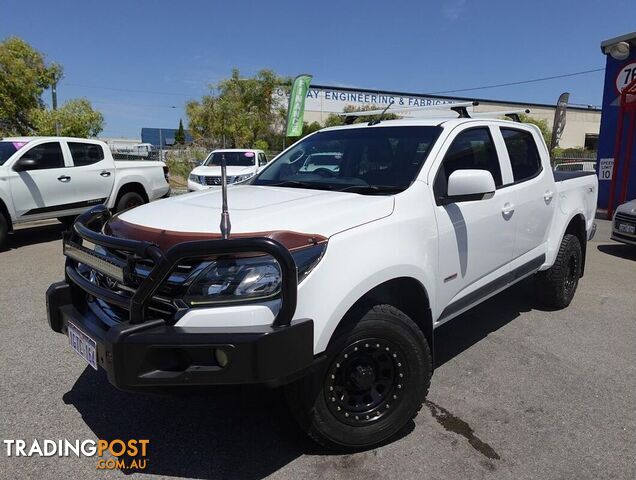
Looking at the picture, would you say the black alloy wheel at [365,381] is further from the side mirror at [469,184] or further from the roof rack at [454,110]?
the roof rack at [454,110]

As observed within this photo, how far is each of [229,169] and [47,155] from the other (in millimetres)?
5367

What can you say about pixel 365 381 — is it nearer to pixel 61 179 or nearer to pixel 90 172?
pixel 61 179

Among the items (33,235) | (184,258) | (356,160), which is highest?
(356,160)

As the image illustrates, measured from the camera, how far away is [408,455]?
258 cm

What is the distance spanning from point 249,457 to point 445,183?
203cm

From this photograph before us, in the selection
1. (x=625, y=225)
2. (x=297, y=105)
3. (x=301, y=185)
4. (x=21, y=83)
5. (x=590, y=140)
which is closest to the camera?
(x=301, y=185)

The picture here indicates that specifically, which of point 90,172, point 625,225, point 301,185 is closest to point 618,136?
point 625,225

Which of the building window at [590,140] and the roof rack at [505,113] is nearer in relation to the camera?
the roof rack at [505,113]

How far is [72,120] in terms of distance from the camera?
74.5 feet

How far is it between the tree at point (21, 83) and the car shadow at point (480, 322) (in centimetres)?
2163

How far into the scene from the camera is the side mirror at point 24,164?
740 centimetres

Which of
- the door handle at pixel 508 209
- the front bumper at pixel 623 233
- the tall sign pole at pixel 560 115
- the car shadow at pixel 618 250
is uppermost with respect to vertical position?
the tall sign pole at pixel 560 115

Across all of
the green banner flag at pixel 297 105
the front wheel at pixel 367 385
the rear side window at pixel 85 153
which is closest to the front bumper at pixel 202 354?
the front wheel at pixel 367 385

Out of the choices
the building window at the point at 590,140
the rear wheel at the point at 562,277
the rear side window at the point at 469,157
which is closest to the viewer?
the rear side window at the point at 469,157
